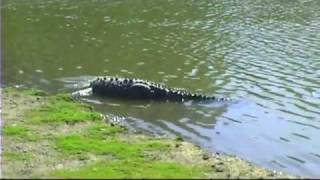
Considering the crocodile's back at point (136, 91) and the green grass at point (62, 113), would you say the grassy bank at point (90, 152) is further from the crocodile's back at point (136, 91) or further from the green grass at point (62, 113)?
the crocodile's back at point (136, 91)

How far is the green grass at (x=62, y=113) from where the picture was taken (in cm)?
1775

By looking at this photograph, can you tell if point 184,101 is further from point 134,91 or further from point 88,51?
point 88,51

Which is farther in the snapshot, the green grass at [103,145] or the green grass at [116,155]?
the green grass at [103,145]

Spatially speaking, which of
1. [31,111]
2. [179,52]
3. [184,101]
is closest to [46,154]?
[31,111]

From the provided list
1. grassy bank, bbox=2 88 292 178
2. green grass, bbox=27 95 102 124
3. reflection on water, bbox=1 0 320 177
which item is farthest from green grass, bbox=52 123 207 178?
reflection on water, bbox=1 0 320 177

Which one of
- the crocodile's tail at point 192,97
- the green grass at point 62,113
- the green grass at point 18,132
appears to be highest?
the green grass at point 18,132

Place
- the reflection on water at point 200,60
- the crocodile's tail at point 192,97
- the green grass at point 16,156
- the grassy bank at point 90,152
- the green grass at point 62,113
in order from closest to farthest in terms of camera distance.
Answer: the grassy bank at point 90,152, the green grass at point 16,156, the green grass at point 62,113, the reflection on water at point 200,60, the crocodile's tail at point 192,97

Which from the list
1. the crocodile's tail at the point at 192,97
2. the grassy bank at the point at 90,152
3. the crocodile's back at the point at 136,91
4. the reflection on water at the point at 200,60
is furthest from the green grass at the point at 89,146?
the crocodile's tail at the point at 192,97

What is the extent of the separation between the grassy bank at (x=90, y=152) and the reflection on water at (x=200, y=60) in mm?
1841

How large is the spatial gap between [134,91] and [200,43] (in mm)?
11348

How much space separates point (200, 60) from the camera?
94.3 feet

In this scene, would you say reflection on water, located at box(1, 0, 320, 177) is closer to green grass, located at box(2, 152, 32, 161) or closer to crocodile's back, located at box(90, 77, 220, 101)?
crocodile's back, located at box(90, 77, 220, 101)

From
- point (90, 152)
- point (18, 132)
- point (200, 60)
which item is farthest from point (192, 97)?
point (90, 152)

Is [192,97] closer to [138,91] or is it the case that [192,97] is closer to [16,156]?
[138,91]
